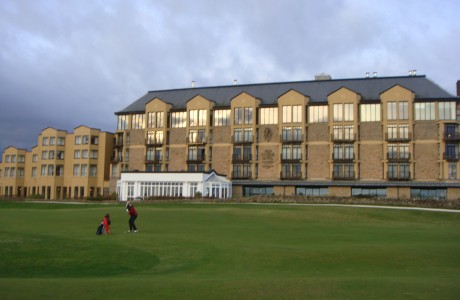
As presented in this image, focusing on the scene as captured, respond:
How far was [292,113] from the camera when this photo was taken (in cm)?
7406

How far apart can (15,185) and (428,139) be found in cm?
7624

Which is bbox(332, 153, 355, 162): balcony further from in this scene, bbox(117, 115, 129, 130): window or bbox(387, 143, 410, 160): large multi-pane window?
bbox(117, 115, 129, 130): window

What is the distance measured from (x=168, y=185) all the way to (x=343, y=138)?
26.3 m

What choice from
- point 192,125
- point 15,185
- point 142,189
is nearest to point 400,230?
point 142,189

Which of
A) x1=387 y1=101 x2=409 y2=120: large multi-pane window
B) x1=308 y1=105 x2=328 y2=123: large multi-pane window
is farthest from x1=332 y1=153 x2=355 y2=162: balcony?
x1=387 y1=101 x2=409 y2=120: large multi-pane window

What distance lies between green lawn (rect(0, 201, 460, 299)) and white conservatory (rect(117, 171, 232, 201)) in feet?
94.7

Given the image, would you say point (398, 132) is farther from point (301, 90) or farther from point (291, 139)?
point (301, 90)

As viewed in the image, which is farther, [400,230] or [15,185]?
[15,185]

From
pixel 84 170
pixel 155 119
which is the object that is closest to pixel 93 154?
pixel 84 170

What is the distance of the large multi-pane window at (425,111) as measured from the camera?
223 feet

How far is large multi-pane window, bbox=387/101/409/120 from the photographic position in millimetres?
68750

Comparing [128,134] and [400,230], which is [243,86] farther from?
[400,230]

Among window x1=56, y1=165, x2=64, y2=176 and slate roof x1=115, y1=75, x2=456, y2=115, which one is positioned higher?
slate roof x1=115, y1=75, x2=456, y2=115

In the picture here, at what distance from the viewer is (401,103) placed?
2721 inches
